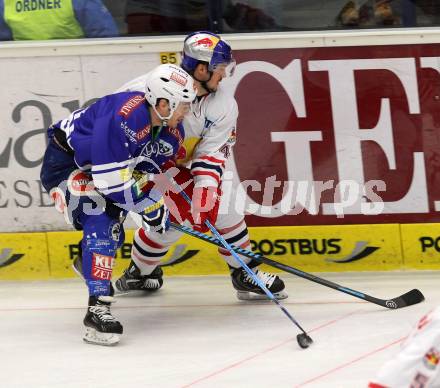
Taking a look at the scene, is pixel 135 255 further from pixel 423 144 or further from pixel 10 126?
pixel 423 144

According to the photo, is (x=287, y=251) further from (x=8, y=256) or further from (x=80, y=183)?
(x=8, y=256)

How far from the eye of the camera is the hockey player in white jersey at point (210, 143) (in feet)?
16.4

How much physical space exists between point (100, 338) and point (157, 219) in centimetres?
53

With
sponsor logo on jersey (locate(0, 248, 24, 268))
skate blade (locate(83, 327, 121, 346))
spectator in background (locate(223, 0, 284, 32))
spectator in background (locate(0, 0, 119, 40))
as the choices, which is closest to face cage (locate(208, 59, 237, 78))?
spectator in background (locate(223, 0, 284, 32))

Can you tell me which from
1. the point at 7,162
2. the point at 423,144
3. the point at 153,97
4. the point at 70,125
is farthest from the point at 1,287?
the point at 423,144

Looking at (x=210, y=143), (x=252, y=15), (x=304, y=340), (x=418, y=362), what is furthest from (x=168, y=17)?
(x=418, y=362)

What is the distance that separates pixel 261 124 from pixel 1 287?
1.49 meters

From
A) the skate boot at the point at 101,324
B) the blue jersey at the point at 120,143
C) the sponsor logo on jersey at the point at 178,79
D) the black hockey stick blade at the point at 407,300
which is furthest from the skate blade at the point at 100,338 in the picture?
the black hockey stick blade at the point at 407,300

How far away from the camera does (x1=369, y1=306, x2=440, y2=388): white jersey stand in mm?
3199

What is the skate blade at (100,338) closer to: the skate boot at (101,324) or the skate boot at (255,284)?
the skate boot at (101,324)

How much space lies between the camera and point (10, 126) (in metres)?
5.82

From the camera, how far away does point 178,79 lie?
462cm

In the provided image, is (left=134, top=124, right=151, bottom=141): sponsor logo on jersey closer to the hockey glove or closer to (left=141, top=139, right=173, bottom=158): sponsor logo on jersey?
(left=141, top=139, right=173, bottom=158): sponsor logo on jersey

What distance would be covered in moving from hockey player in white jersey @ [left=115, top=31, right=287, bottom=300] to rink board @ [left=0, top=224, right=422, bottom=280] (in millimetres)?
429
